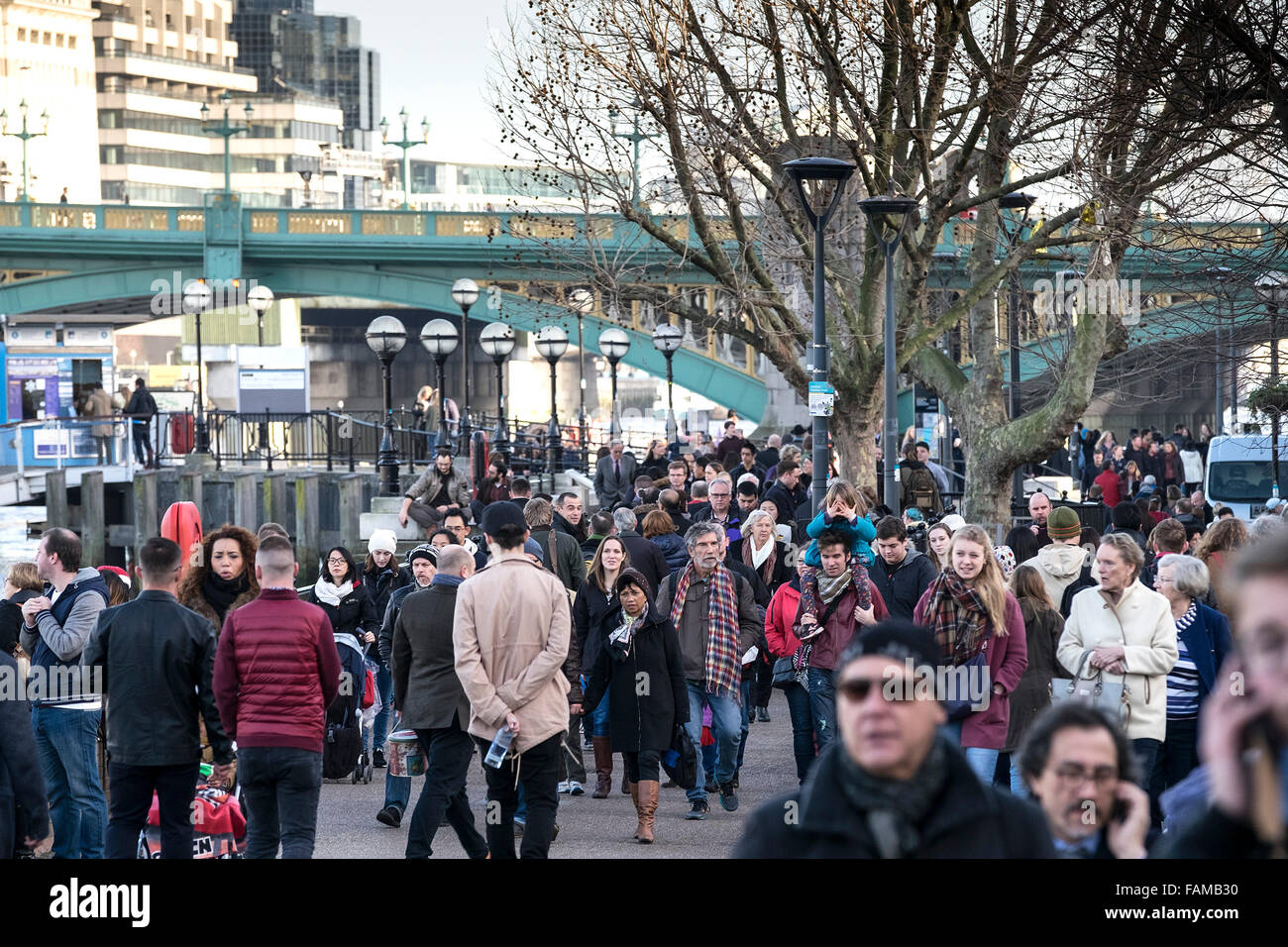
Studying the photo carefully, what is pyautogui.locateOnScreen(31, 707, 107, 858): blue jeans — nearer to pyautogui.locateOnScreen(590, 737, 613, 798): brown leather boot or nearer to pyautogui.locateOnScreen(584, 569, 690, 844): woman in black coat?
pyautogui.locateOnScreen(584, 569, 690, 844): woman in black coat

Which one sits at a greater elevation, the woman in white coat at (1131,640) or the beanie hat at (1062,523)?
the beanie hat at (1062,523)

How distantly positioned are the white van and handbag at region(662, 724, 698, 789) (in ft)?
53.5

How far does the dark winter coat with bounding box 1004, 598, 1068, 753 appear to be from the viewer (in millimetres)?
8211

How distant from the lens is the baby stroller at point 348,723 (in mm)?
10578

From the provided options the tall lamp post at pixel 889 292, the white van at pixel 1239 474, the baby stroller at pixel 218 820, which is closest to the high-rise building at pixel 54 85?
the white van at pixel 1239 474

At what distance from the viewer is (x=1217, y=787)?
8.52ft

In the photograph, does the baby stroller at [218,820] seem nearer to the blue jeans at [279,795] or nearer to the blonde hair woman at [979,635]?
the blue jeans at [279,795]

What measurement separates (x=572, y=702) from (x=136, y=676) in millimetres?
3208

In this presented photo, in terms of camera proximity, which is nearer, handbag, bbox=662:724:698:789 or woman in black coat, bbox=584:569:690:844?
woman in black coat, bbox=584:569:690:844

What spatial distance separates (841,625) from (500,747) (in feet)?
7.99

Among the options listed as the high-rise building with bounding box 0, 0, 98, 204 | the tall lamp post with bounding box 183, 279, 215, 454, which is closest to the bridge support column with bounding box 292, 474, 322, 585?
the tall lamp post with bounding box 183, 279, 215, 454

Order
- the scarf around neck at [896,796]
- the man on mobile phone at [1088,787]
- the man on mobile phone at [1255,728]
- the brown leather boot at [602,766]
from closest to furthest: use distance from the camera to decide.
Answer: the man on mobile phone at [1255,728], the scarf around neck at [896,796], the man on mobile phone at [1088,787], the brown leather boot at [602,766]

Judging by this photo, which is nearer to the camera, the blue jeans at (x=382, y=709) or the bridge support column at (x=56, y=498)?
the blue jeans at (x=382, y=709)

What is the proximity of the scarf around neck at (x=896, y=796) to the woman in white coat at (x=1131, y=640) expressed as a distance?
4.82 metres
